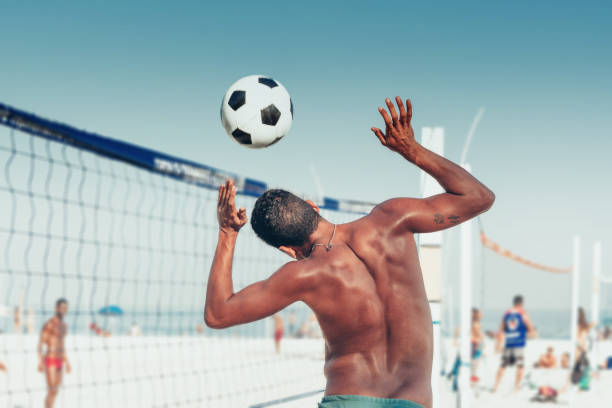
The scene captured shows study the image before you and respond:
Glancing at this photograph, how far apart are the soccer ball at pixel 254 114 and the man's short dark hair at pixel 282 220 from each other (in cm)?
114

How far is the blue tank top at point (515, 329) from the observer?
443 inches

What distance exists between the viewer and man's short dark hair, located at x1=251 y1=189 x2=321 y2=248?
254 cm

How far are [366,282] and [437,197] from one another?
435mm

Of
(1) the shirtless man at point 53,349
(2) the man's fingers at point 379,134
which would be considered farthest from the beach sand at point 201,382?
(2) the man's fingers at point 379,134

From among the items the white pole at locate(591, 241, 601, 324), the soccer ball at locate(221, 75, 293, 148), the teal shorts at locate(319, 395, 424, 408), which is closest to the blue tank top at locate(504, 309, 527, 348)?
the white pole at locate(591, 241, 601, 324)

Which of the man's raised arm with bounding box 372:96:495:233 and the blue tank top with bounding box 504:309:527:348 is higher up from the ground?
the man's raised arm with bounding box 372:96:495:233

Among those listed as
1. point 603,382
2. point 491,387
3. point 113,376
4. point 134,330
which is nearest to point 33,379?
point 113,376

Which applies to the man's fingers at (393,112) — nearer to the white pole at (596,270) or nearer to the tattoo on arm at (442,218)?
the tattoo on arm at (442,218)

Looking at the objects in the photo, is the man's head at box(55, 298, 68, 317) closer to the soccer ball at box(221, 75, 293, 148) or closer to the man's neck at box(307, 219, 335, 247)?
the soccer ball at box(221, 75, 293, 148)

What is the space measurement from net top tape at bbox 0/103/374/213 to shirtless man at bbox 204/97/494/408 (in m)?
1.55

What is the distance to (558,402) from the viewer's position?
977 centimetres

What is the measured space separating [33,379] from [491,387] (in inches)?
314

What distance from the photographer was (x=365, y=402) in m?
2.41

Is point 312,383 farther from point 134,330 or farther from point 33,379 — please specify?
point 134,330
